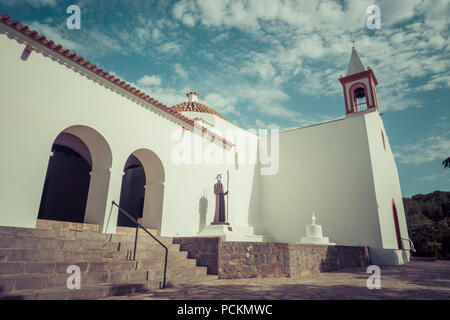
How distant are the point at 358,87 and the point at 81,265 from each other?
53.6 feet

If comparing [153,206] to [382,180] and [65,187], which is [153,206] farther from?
[382,180]

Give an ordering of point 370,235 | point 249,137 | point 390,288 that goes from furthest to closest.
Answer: point 249,137, point 370,235, point 390,288

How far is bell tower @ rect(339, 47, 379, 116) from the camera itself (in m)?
15.4

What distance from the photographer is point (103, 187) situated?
757 centimetres

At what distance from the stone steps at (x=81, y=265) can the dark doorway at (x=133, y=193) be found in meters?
5.88

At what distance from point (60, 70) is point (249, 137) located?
9.84 metres

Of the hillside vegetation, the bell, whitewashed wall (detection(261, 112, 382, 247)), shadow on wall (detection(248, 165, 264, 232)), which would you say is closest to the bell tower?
the bell

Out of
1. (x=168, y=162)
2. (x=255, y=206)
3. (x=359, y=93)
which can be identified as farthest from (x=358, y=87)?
(x=168, y=162)

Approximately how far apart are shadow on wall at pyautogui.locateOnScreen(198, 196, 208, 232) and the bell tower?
399 inches

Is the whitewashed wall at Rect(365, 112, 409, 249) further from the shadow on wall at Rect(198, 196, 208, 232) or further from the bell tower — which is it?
the shadow on wall at Rect(198, 196, 208, 232)

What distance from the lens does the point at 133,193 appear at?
1253cm

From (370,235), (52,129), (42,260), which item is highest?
(52,129)
